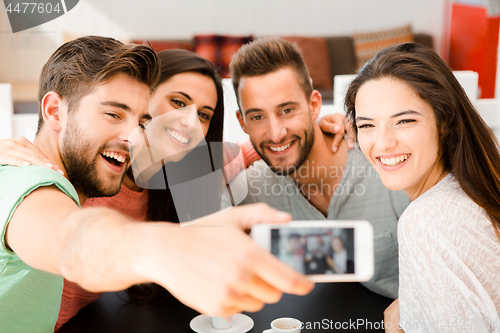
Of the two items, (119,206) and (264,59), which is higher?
(264,59)

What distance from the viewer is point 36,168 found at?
518mm

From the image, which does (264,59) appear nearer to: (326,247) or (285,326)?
(326,247)

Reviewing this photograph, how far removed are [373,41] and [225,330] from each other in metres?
0.99

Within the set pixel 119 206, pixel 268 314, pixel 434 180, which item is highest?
pixel 434 180

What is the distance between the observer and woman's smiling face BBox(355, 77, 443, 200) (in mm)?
755

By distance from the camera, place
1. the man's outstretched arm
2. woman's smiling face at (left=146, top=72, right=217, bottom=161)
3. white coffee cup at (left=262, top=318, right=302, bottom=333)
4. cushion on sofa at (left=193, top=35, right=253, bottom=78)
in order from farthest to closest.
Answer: cushion on sofa at (left=193, top=35, right=253, bottom=78) < woman's smiling face at (left=146, top=72, right=217, bottom=161) < white coffee cup at (left=262, top=318, right=302, bottom=333) < the man's outstretched arm

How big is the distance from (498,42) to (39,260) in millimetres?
1582

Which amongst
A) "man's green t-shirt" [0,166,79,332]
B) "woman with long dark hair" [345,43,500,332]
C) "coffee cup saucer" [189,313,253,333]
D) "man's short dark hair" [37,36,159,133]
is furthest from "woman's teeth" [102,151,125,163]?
"woman with long dark hair" [345,43,500,332]

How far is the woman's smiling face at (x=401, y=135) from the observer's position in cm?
75

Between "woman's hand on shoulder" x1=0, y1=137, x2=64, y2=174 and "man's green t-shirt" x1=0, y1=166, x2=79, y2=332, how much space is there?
44 mm

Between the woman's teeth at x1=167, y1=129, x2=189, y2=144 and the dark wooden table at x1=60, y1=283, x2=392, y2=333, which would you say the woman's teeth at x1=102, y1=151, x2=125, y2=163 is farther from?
the dark wooden table at x1=60, y1=283, x2=392, y2=333

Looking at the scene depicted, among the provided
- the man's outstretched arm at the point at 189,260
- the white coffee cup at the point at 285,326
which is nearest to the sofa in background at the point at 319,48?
the white coffee cup at the point at 285,326

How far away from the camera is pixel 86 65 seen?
84 centimetres

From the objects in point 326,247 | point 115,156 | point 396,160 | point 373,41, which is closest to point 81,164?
point 115,156
